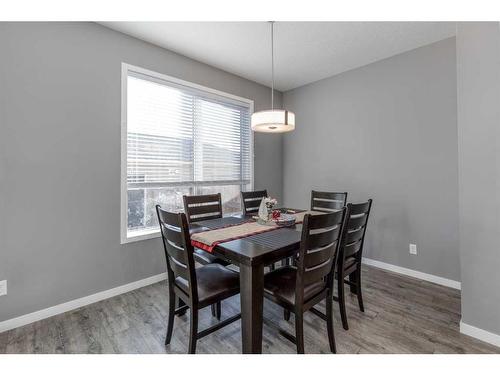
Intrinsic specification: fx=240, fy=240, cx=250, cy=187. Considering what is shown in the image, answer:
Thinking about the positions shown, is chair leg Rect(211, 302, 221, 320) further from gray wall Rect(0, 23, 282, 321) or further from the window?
the window

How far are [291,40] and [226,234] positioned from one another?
7.23 feet

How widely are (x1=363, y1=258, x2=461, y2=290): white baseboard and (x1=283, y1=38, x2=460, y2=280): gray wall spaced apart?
0.05 metres

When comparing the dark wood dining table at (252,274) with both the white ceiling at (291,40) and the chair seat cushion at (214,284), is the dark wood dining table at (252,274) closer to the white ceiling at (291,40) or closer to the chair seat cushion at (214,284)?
the chair seat cushion at (214,284)

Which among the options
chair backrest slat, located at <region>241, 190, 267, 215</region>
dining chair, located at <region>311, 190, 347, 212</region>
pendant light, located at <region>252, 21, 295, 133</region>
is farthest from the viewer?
chair backrest slat, located at <region>241, 190, 267, 215</region>

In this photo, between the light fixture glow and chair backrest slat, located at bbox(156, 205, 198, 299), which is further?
the light fixture glow

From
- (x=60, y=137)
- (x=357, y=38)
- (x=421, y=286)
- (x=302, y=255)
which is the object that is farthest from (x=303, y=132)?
(x=60, y=137)

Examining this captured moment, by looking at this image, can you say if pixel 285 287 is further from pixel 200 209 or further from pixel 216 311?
pixel 200 209

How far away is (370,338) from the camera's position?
176 cm

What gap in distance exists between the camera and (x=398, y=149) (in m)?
2.94

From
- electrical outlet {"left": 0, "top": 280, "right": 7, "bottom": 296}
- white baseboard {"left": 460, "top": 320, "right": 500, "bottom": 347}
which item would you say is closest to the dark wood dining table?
white baseboard {"left": 460, "top": 320, "right": 500, "bottom": 347}

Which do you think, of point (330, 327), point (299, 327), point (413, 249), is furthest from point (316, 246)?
point (413, 249)

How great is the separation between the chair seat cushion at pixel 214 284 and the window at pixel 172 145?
117 centimetres

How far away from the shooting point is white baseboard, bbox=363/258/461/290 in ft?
8.48

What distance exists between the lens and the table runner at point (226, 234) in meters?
1.64
